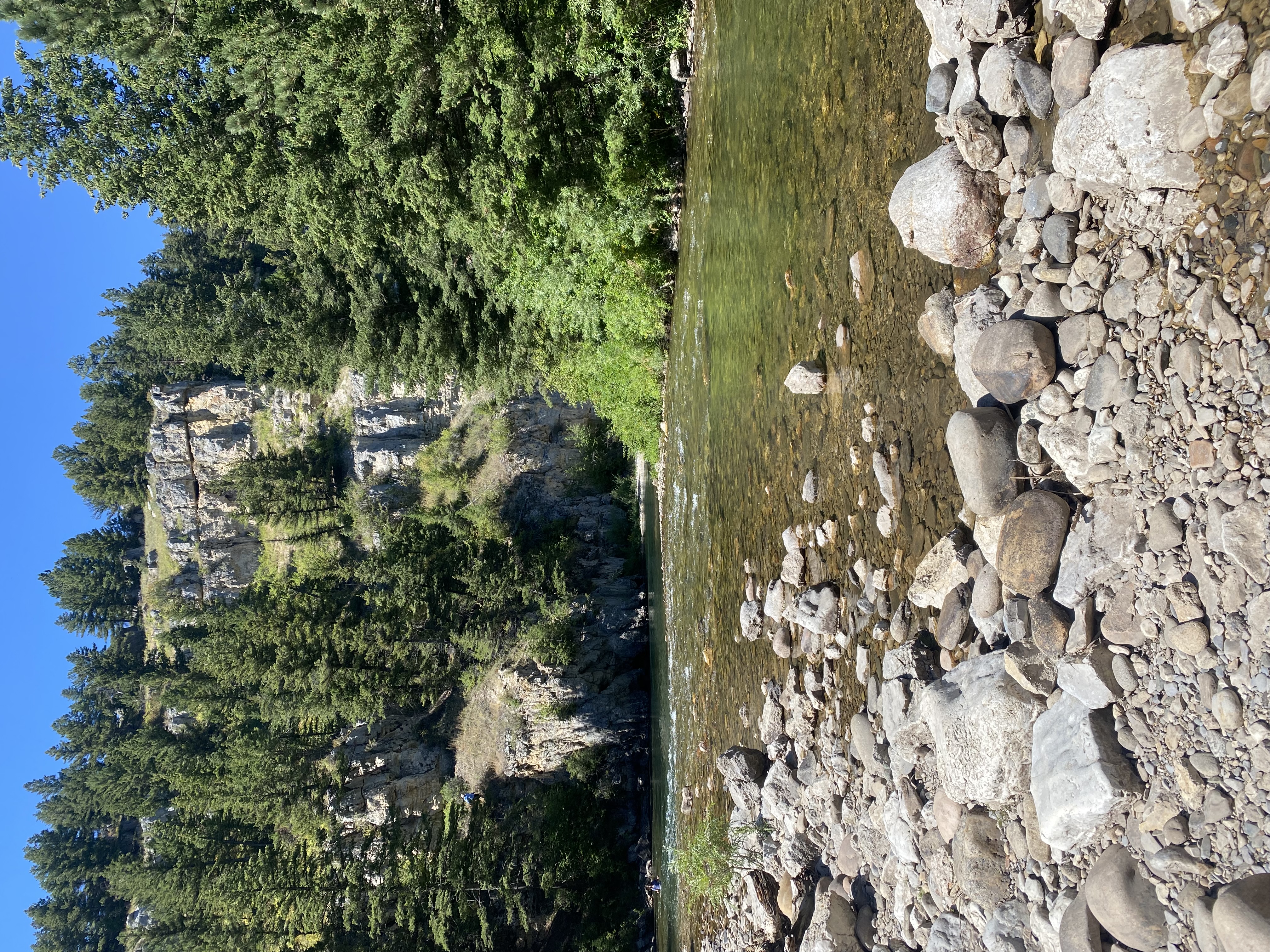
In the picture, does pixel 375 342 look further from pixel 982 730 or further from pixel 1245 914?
pixel 1245 914

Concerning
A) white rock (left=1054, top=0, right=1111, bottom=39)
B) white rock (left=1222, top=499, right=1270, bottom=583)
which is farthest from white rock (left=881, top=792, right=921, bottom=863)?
white rock (left=1054, top=0, right=1111, bottom=39)

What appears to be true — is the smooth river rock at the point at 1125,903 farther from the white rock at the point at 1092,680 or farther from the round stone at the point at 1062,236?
the round stone at the point at 1062,236

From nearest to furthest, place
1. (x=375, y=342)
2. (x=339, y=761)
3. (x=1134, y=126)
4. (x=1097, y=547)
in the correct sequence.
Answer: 1. (x=1134, y=126)
2. (x=1097, y=547)
3. (x=375, y=342)
4. (x=339, y=761)

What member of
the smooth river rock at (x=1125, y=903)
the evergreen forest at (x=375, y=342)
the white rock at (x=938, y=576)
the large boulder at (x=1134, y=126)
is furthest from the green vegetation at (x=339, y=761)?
the large boulder at (x=1134, y=126)

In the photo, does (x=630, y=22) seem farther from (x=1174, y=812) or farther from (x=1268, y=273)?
(x=1174, y=812)

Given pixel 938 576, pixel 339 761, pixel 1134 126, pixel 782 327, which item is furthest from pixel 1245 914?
pixel 339 761

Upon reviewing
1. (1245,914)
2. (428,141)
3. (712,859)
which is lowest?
(712,859)
